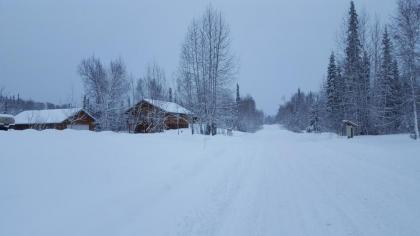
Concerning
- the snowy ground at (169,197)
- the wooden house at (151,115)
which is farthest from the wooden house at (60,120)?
the snowy ground at (169,197)

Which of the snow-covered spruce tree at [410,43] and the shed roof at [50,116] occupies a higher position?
the snow-covered spruce tree at [410,43]

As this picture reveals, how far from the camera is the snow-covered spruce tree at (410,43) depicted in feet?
63.1

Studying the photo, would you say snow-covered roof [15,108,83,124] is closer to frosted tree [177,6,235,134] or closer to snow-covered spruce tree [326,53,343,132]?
frosted tree [177,6,235,134]

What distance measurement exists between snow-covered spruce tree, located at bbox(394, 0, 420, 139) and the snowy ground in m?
14.4

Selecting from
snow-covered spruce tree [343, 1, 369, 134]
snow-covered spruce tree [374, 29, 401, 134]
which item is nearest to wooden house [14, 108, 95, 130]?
snow-covered spruce tree [343, 1, 369, 134]

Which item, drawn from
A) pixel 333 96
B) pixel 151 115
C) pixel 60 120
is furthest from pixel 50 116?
pixel 333 96

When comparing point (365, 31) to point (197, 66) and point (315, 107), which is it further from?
point (315, 107)

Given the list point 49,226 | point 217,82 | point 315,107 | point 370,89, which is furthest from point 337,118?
point 49,226

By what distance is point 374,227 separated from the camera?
13.9 ft

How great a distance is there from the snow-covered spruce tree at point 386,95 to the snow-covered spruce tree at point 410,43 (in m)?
5.92

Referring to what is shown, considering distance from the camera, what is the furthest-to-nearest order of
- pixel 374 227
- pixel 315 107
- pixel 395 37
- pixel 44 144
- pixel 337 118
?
pixel 315 107 < pixel 337 118 < pixel 395 37 < pixel 44 144 < pixel 374 227

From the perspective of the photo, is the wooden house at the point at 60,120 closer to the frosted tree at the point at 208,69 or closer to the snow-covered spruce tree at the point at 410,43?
the frosted tree at the point at 208,69

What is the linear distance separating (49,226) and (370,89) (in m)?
31.7

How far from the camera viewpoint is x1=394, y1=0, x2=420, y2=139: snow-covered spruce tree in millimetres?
19234
